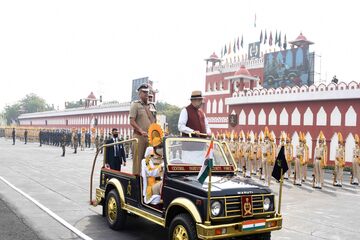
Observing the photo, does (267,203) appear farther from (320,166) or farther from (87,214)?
(320,166)

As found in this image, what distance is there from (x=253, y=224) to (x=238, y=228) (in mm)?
262

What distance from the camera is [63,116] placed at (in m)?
70.4

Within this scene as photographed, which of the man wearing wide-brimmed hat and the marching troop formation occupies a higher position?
the man wearing wide-brimmed hat

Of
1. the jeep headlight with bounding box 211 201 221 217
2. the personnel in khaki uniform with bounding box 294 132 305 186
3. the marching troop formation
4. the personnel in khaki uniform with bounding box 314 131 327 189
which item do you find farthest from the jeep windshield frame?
the personnel in khaki uniform with bounding box 294 132 305 186

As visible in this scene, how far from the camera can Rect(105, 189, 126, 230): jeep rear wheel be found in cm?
657

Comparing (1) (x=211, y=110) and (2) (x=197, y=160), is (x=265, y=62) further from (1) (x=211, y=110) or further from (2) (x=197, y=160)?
(2) (x=197, y=160)

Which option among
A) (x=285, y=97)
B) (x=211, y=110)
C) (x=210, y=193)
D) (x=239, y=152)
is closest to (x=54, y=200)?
(x=210, y=193)

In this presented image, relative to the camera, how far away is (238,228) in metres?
4.71

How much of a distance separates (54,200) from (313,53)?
36.6 meters

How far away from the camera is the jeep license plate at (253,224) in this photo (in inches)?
187

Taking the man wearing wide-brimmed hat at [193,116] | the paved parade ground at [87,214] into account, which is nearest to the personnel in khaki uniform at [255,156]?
the paved parade ground at [87,214]

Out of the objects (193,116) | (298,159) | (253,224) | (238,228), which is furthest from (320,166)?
(238,228)

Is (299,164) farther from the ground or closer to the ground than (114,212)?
farther from the ground

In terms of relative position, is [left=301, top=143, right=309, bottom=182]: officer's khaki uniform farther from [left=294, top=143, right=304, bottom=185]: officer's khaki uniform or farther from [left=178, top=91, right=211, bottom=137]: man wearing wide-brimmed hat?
[left=178, top=91, right=211, bottom=137]: man wearing wide-brimmed hat
